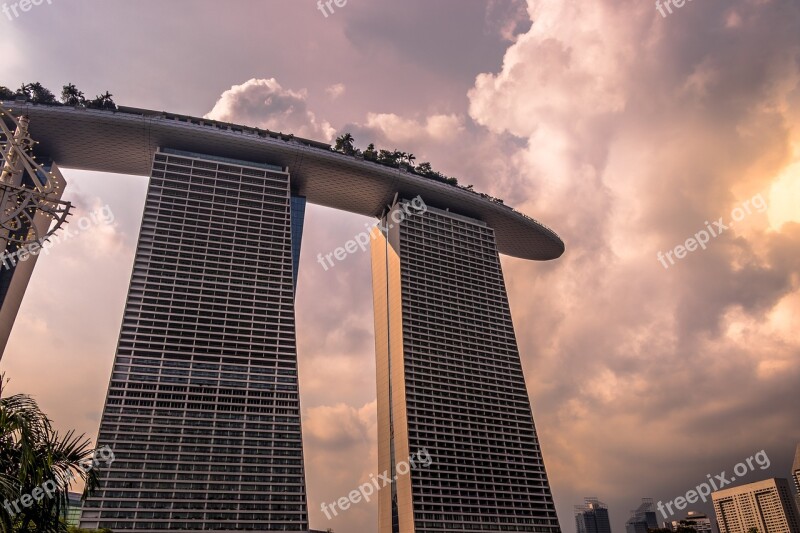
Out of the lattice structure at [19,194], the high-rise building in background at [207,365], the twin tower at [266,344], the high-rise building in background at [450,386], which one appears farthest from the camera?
the high-rise building in background at [450,386]

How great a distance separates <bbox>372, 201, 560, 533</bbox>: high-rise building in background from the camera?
374 feet

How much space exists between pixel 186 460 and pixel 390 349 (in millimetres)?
49100

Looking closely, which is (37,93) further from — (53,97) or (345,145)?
(345,145)

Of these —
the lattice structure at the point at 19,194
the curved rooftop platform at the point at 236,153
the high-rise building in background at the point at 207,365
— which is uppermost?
the curved rooftop platform at the point at 236,153

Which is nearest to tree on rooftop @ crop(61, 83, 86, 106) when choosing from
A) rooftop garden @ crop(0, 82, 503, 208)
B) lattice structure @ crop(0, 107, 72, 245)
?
rooftop garden @ crop(0, 82, 503, 208)

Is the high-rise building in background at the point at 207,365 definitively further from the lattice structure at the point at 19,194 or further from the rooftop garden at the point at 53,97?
the lattice structure at the point at 19,194

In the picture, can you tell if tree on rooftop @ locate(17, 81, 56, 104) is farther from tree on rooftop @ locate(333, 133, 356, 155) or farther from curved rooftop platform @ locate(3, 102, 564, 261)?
tree on rooftop @ locate(333, 133, 356, 155)

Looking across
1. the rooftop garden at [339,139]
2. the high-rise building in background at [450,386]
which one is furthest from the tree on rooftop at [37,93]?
the high-rise building in background at [450,386]

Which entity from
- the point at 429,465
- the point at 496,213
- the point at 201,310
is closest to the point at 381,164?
the point at 496,213

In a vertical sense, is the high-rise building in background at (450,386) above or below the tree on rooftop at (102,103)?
below

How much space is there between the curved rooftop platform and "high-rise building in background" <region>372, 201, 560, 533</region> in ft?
17.8

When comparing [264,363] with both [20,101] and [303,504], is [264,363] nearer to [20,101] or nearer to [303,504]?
[303,504]

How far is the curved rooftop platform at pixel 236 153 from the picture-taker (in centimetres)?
11362

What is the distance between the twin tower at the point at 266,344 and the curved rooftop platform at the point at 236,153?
1.37 feet
